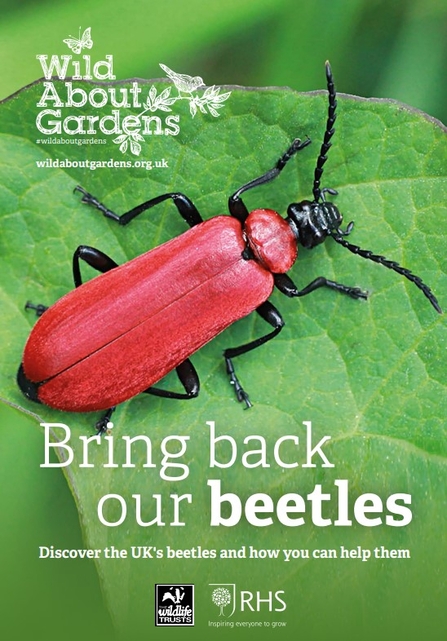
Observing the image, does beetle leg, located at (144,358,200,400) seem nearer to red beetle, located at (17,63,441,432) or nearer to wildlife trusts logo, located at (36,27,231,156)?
red beetle, located at (17,63,441,432)

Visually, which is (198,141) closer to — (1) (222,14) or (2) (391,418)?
(1) (222,14)

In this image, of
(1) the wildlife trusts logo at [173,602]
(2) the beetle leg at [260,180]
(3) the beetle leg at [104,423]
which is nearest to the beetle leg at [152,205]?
(2) the beetle leg at [260,180]

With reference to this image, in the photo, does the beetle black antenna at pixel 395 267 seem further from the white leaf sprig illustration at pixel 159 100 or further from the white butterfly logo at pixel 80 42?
the white butterfly logo at pixel 80 42

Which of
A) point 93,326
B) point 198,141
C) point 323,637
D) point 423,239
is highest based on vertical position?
point 198,141

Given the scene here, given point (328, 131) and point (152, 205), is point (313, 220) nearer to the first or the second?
point (328, 131)

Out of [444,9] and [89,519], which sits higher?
[444,9]

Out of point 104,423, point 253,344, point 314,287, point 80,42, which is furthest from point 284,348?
point 80,42

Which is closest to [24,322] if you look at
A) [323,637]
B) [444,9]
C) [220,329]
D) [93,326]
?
[93,326]
